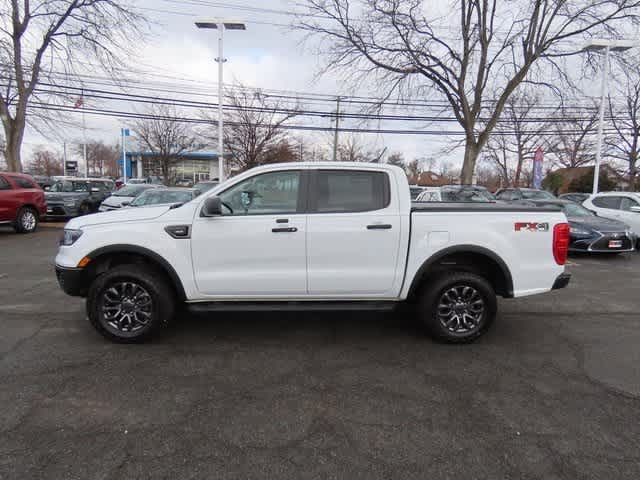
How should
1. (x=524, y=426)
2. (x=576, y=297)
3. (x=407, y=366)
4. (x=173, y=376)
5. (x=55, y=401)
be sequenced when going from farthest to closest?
(x=576, y=297), (x=407, y=366), (x=173, y=376), (x=55, y=401), (x=524, y=426)

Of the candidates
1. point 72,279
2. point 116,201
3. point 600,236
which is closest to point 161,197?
point 116,201

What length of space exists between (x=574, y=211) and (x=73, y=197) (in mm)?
17205

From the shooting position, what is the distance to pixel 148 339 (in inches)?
157

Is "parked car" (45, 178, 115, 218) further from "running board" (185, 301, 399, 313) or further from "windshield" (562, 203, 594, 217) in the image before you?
"windshield" (562, 203, 594, 217)

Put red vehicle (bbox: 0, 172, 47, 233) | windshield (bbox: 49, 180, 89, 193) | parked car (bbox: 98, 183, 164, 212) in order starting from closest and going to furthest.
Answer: red vehicle (bbox: 0, 172, 47, 233) < parked car (bbox: 98, 183, 164, 212) < windshield (bbox: 49, 180, 89, 193)

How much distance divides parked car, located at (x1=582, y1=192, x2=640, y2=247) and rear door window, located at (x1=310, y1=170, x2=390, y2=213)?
10423mm

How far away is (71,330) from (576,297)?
710 cm

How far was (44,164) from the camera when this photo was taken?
7081cm

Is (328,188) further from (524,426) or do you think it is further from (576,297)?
(576,297)

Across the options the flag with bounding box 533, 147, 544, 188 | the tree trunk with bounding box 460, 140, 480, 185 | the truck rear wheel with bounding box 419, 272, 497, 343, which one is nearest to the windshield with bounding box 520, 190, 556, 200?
the tree trunk with bounding box 460, 140, 480, 185

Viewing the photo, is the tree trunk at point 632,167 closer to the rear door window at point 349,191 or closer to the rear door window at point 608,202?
the rear door window at point 608,202

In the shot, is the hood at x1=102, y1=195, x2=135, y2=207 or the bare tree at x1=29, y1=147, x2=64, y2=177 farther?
the bare tree at x1=29, y1=147, x2=64, y2=177

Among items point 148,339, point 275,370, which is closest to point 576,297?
point 275,370

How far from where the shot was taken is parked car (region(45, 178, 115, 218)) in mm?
14525
